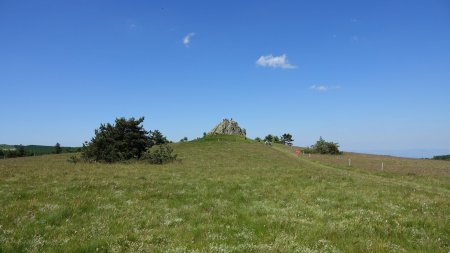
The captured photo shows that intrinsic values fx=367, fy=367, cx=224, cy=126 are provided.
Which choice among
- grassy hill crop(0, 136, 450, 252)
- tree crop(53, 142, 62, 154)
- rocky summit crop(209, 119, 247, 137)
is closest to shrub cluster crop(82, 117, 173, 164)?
grassy hill crop(0, 136, 450, 252)

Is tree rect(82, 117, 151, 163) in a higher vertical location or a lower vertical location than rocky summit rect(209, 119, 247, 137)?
lower

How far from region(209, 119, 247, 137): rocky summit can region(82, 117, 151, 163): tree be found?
274 feet

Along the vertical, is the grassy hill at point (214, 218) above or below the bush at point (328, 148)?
below

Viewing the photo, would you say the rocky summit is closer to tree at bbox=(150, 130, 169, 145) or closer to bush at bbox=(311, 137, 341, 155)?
bush at bbox=(311, 137, 341, 155)

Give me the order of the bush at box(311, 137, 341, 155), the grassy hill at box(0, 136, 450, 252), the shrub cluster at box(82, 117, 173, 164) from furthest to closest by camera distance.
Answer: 1. the bush at box(311, 137, 341, 155)
2. the shrub cluster at box(82, 117, 173, 164)
3. the grassy hill at box(0, 136, 450, 252)

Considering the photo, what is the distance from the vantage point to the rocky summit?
430 feet

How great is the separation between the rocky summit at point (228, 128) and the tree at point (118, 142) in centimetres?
8342

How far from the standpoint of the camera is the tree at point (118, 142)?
4417 cm

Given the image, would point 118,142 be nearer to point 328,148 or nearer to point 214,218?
point 214,218

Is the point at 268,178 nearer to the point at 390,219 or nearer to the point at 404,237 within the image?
the point at 390,219

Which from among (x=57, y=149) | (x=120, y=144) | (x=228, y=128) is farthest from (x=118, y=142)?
(x=228, y=128)

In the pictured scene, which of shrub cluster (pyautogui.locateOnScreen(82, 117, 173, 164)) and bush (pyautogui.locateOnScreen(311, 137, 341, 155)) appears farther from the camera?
bush (pyautogui.locateOnScreen(311, 137, 341, 155))

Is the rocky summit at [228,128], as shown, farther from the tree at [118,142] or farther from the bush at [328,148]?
the tree at [118,142]

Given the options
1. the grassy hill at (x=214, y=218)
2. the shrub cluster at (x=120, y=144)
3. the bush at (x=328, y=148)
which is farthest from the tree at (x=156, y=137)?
the bush at (x=328, y=148)
